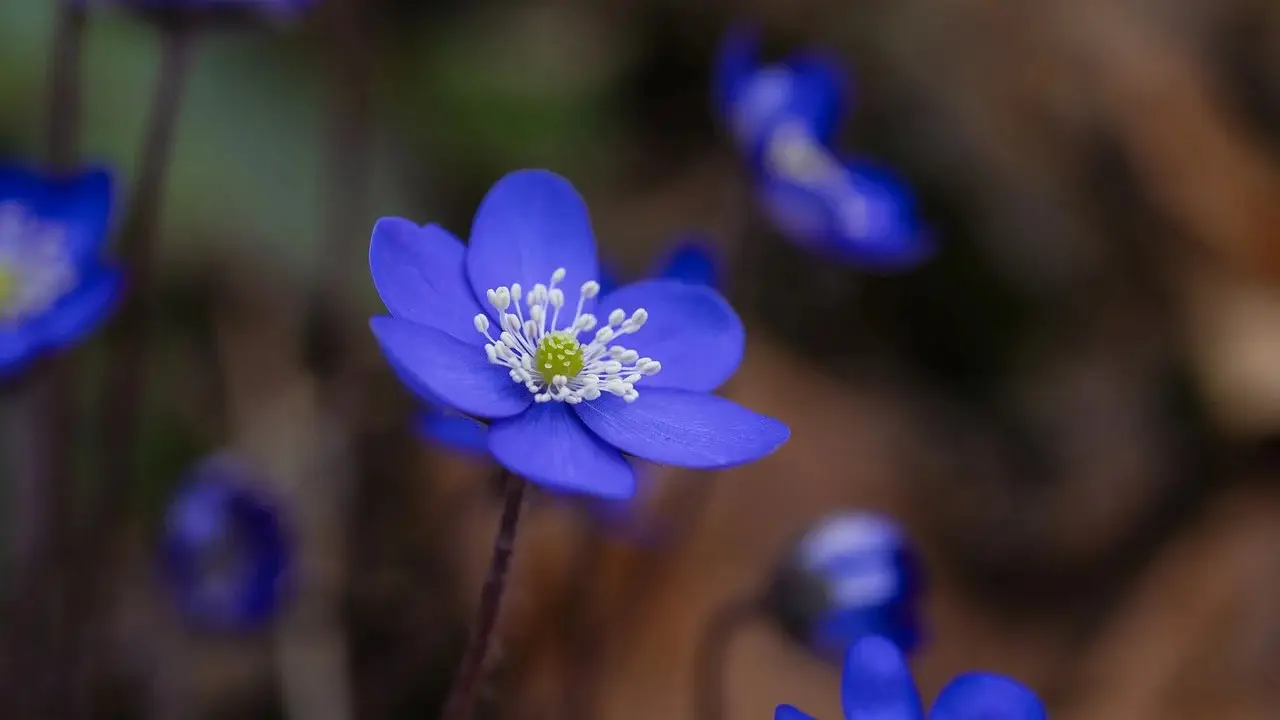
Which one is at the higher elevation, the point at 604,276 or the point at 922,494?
the point at 604,276

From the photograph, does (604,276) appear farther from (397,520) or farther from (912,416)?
(912,416)

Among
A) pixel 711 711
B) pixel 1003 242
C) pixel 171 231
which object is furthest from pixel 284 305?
pixel 1003 242

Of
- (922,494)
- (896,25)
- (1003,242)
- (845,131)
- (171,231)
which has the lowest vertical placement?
(922,494)

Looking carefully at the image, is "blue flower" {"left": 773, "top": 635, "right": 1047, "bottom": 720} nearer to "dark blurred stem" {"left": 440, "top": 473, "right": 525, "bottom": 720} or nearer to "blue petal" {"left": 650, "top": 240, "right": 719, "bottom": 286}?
"dark blurred stem" {"left": 440, "top": 473, "right": 525, "bottom": 720}

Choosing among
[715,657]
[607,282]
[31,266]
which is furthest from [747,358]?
[31,266]

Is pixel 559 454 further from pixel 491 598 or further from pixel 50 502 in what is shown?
pixel 50 502
